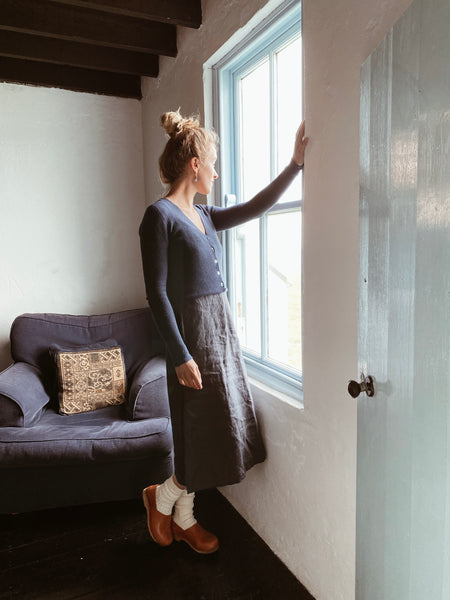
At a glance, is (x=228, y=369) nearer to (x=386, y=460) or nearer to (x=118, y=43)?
(x=386, y=460)

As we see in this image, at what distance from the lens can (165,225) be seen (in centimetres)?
158

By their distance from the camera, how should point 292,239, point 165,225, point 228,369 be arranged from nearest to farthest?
1. point 165,225
2. point 228,369
3. point 292,239

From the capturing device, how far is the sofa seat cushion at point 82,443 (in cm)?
199

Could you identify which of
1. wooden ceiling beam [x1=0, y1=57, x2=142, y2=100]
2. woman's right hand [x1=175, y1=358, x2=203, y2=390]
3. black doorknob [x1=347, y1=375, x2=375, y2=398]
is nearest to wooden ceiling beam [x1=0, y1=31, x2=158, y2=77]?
wooden ceiling beam [x1=0, y1=57, x2=142, y2=100]

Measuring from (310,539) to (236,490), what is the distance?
0.62 meters

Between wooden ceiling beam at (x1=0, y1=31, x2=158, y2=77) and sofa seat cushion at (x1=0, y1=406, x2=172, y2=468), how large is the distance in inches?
78.7

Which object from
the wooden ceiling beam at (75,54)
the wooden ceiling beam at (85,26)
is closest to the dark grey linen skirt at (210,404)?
the wooden ceiling beam at (85,26)

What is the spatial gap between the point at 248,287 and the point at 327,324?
0.84 meters

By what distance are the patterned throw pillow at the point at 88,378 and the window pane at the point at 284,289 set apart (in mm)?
962

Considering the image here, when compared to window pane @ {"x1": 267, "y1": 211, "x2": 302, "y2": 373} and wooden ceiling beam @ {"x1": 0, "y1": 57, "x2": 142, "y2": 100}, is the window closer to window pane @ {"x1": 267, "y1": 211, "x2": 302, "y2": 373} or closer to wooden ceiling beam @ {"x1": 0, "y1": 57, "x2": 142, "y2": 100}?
window pane @ {"x1": 267, "y1": 211, "x2": 302, "y2": 373}

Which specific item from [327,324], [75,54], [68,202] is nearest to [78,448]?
[327,324]

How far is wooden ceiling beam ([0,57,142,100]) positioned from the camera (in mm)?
2738

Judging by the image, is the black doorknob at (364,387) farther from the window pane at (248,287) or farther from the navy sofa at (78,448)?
the navy sofa at (78,448)

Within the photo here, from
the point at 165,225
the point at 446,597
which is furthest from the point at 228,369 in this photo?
the point at 446,597
